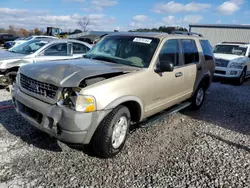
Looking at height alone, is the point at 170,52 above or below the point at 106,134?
above

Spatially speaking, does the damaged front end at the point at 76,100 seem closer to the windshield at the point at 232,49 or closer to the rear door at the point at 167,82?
the rear door at the point at 167,82

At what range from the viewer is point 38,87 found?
10.1 feet

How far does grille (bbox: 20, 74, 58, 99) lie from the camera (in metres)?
2.91

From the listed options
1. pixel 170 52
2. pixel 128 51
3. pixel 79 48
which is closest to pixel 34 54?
pixel 79 48

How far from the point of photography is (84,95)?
271cm

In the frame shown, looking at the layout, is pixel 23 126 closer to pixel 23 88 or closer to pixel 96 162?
pixel 23 88

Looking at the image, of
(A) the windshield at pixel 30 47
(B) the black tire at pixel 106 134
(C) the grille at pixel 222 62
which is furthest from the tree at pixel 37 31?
(B) the black tire at pixel 106 134

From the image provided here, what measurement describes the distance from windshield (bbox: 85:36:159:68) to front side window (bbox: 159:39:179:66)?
0.65 ft

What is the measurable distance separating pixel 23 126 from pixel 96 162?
1.78 meters

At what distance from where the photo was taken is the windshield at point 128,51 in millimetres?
3797

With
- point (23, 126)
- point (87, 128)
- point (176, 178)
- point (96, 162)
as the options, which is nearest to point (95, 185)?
point (96, 162)

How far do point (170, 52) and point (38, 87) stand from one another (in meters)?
2.46

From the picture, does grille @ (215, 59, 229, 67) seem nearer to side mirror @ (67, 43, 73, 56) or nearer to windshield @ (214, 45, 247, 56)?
windshield @ (214, 45, 247, 56)

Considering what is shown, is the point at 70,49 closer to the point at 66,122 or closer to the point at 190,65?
the point at 190,65
